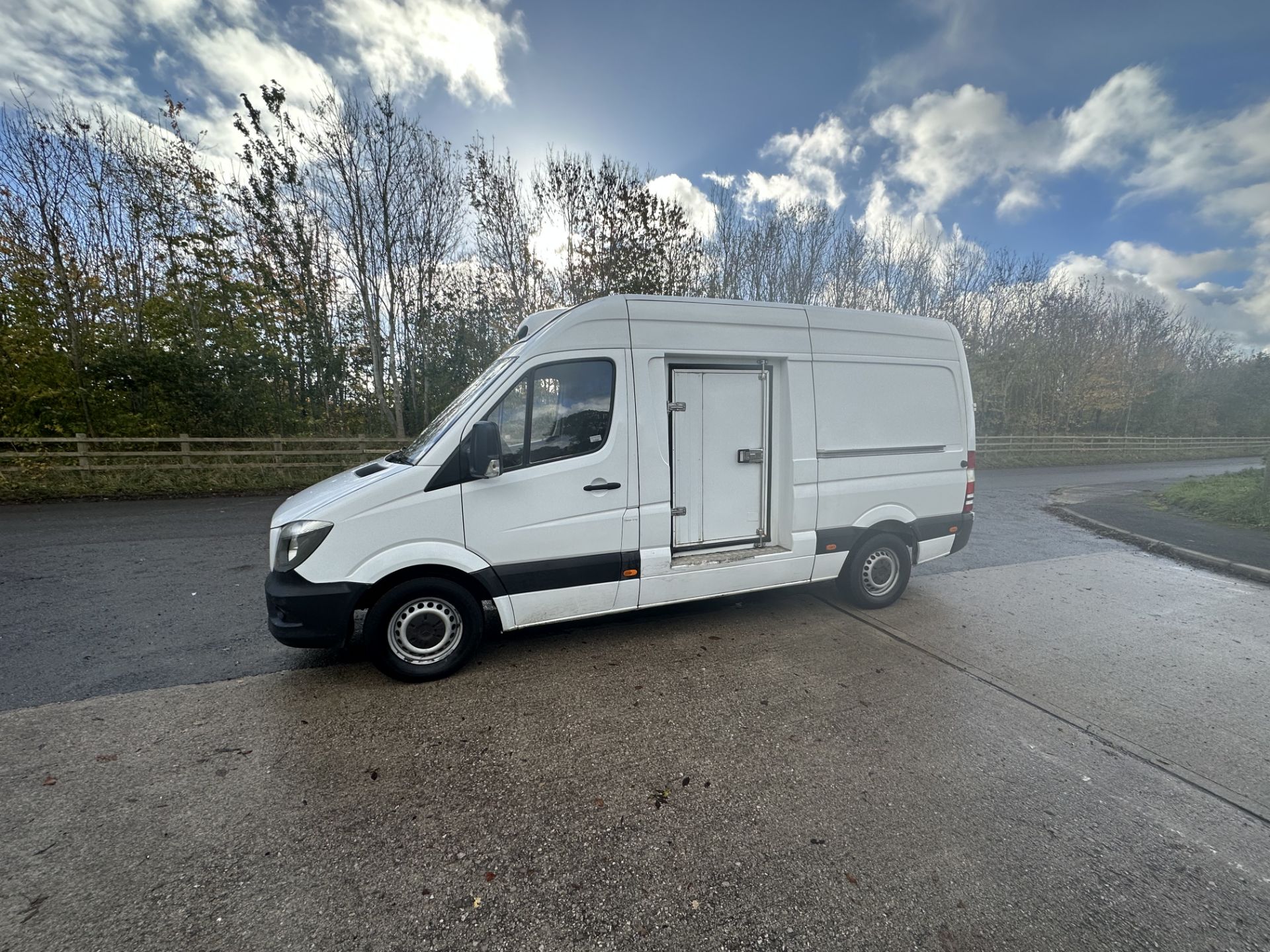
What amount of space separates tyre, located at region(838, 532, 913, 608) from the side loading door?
2282 mm

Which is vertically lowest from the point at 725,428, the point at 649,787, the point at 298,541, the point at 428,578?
the point at 649,787

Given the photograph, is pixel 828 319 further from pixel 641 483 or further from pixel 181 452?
pixel 181 452

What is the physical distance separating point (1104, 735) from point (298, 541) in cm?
511

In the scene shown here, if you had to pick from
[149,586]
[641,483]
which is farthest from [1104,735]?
[149,586]

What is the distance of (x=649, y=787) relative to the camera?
8.18ft

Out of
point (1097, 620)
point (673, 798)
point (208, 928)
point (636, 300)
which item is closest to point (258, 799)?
point (208, 928)

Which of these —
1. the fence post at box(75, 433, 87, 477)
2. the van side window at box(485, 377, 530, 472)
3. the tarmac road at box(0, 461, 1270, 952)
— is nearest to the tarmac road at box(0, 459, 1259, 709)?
the tarmac road at box(0, 461, 1270, 952)

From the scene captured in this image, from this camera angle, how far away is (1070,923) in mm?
1831

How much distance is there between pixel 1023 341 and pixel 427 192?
29955mm

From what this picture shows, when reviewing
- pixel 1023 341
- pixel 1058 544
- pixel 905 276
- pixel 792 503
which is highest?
pixel 905 276

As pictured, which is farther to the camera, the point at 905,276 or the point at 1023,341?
the point at 1023,341

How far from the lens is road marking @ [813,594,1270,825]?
2.46 m

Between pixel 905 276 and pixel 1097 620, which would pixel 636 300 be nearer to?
pixel 1097 620

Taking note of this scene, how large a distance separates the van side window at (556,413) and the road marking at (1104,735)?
10.3 ft
